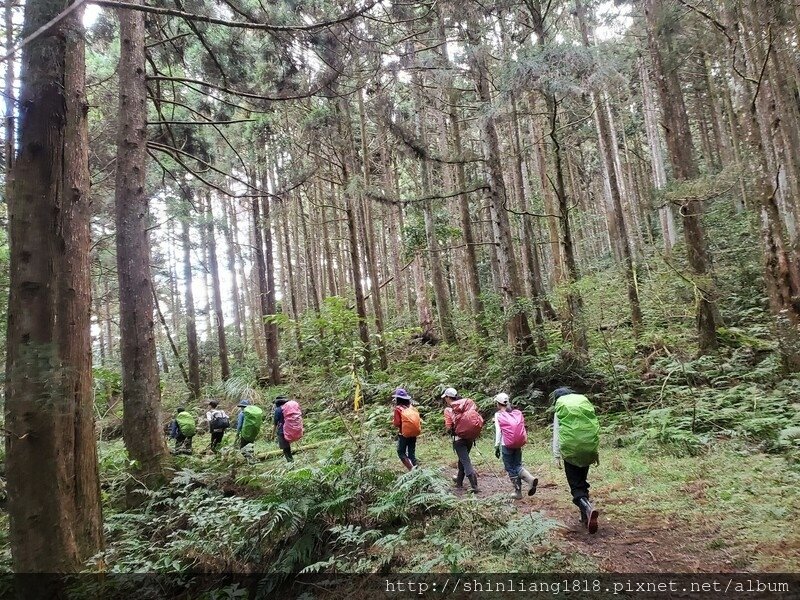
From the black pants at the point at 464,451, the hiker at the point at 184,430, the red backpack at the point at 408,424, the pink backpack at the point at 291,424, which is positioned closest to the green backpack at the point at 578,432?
the black pants at the point at 464,451

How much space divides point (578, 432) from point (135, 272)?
20.8 feet

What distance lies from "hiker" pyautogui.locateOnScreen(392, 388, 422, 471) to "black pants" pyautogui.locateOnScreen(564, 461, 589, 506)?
2.56m

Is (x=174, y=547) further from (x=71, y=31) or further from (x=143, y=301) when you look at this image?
(x=71, y=31)

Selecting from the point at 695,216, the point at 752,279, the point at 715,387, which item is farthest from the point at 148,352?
the point at 752,279

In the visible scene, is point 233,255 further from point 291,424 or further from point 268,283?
point 291,424

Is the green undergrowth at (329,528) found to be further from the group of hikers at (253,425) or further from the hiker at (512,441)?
the group of hikers at (253,425)

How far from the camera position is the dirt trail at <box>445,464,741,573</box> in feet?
13.1

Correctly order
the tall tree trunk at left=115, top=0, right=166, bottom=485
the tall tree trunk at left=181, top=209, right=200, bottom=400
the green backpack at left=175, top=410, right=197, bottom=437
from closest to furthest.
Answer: the tall tree trunk at left=115, top=0, right=166, bottom=485, the green backpack at left=175, top=410, right=197, bottom=437, the tall tree trunk at left=181, top=209, right=200, bottom=400

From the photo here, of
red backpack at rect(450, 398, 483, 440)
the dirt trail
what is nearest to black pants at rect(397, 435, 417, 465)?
red backpack at rect(450, 398, 483, 440)

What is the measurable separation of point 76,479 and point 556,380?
914 centimetres

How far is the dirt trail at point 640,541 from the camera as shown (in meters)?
4.01

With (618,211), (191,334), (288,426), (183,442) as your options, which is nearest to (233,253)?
(191,334)

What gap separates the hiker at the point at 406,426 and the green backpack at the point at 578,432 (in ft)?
8.40

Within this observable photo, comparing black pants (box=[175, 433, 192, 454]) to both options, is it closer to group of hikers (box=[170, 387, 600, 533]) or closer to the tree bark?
group of hikers (box=[170, 387, 600, 533])
